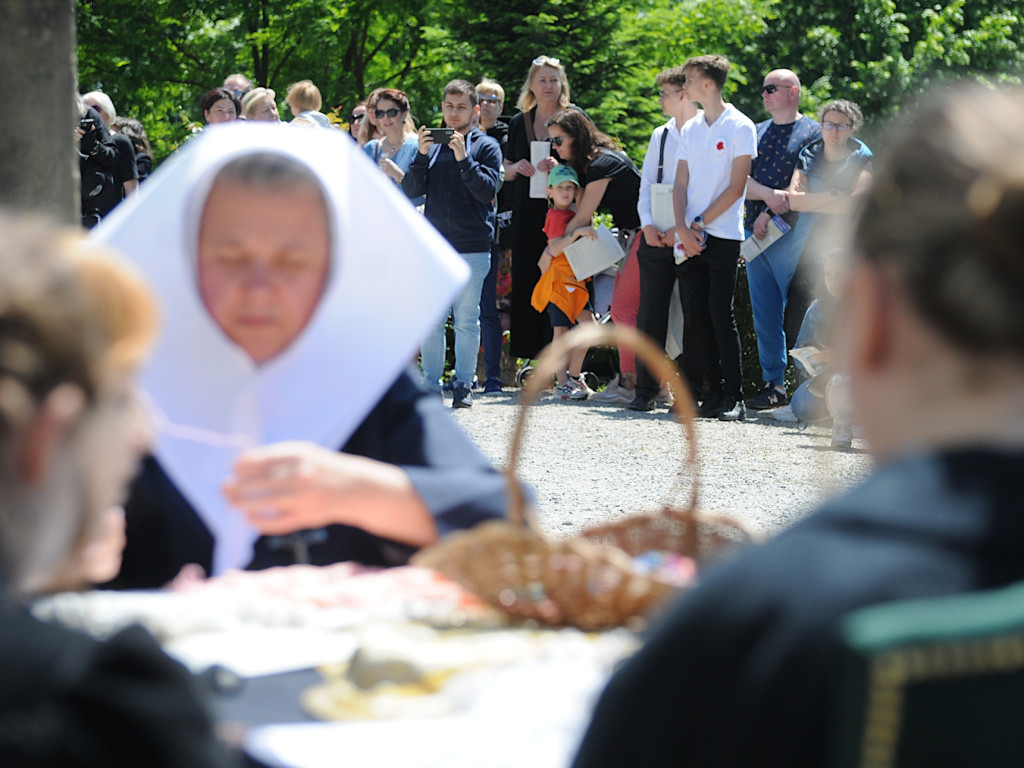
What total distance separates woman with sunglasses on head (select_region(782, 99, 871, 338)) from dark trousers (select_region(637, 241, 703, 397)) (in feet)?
2.42

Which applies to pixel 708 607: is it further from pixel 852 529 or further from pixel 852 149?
pixel 852 149

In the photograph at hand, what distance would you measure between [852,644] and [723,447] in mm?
6207

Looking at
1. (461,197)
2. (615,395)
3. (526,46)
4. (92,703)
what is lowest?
(615,395)

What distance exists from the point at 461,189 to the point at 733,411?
2251 mm

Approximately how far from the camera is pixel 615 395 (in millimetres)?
9016

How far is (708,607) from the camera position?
1018 mm

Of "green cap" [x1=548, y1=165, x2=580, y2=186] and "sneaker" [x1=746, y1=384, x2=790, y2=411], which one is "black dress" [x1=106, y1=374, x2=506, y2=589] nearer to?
"green cap" [x1=548, y1=165, x2=580, y2=186]

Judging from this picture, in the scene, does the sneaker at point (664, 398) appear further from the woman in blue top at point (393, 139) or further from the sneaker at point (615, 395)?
the woman in blue top at point (393, 139)

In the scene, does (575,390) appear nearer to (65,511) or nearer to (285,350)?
(285,350)

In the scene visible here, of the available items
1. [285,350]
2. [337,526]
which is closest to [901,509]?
[337,526]

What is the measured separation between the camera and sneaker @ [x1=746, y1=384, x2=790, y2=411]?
27.8 ft

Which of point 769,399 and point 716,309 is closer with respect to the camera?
point 716,309

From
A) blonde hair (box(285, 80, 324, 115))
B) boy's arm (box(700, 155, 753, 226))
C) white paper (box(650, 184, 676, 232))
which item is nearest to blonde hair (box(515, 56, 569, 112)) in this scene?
white paper (box(650, 184, 676, 232))

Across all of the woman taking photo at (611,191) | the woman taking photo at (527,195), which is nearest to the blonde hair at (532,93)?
Result: the woman taking photo at (527,195)
